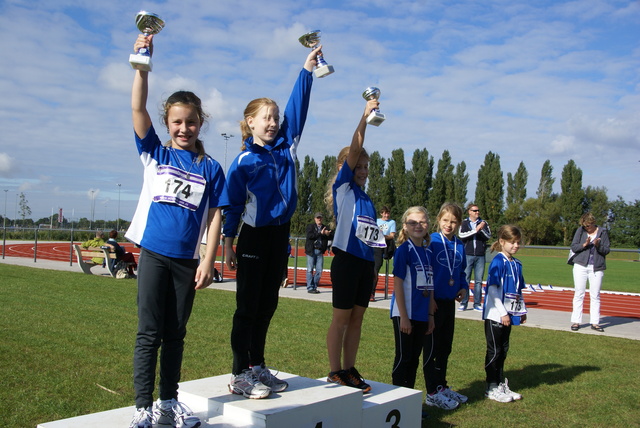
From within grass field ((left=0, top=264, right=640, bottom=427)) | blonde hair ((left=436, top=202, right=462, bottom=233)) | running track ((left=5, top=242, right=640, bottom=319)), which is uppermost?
blonde hair ((left=436, top=202, right=462, bottom=233))

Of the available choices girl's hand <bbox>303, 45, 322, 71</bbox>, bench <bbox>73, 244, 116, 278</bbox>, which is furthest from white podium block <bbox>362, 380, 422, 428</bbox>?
bench <bbox>73, 244, 116, 278</bbox>

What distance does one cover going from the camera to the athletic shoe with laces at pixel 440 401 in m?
4.46

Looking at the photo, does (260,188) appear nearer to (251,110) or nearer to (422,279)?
(251,110)

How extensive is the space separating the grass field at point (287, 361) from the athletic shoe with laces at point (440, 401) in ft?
0.22

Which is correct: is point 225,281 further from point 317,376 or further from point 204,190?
point 204,190

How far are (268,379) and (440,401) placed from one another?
1.79m

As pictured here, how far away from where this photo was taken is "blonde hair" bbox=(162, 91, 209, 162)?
307 cm

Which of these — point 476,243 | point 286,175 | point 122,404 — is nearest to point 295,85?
point 286,175

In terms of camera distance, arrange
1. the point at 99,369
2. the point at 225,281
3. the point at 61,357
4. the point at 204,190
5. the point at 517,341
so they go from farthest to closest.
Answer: the point at 225,281, the point at 517,341, the point at 61,357, the point at 99,369, the point at 204,190

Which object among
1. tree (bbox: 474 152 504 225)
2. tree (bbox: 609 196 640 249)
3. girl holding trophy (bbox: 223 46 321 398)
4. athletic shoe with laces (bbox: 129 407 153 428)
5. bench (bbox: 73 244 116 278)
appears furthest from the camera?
tree (bbox: 474 152 504 225)

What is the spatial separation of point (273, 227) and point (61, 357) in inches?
122

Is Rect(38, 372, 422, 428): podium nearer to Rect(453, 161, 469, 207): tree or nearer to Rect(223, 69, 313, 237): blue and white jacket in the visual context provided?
Rect(223, 69, 313, 237): blue and white jacket

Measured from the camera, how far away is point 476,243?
11.0 meters

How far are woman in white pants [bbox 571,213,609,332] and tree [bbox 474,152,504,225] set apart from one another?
184ft
